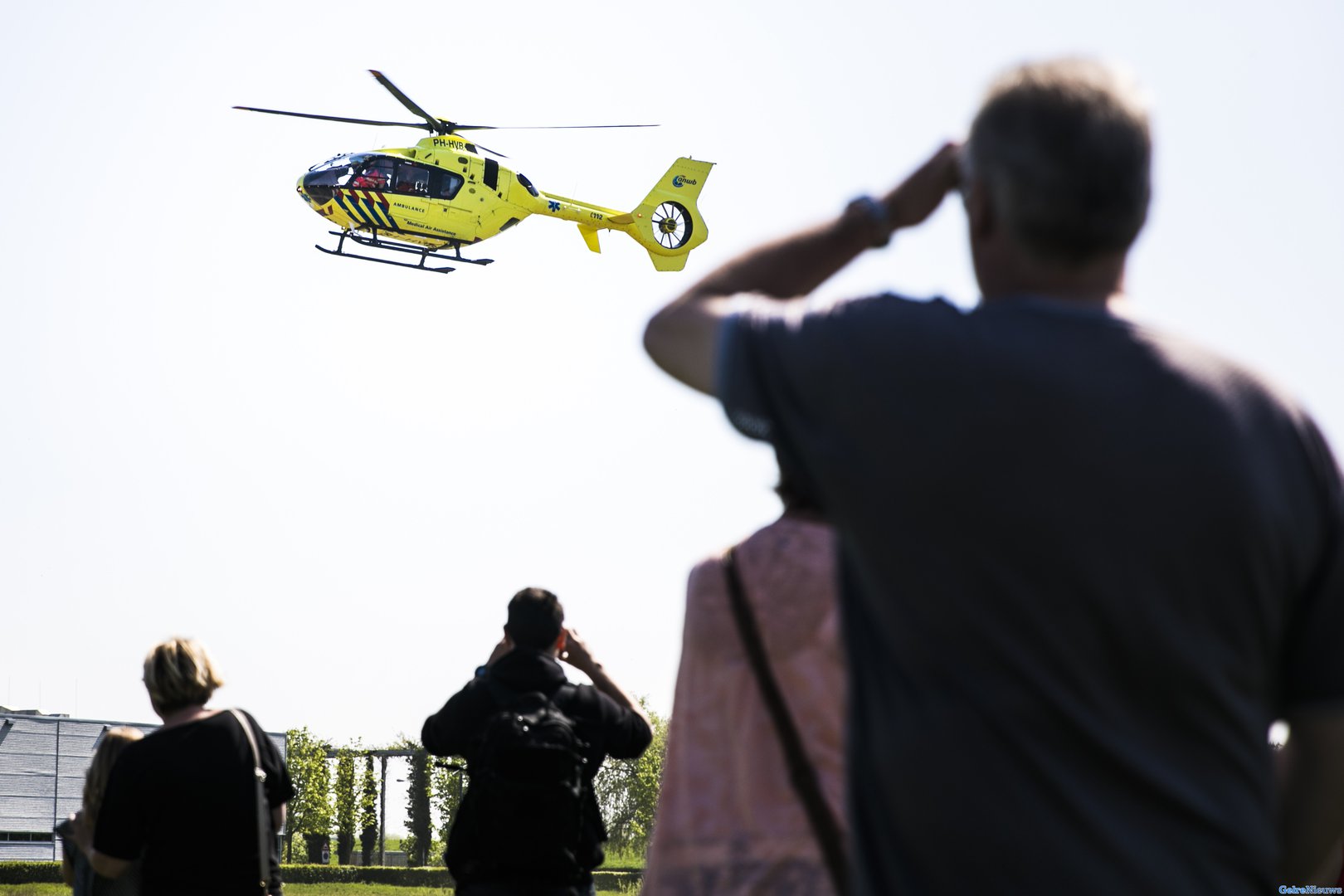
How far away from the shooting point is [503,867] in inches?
215

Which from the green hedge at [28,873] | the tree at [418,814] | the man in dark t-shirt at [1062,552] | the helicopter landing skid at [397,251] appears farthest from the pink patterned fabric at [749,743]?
the tree at [418,814]

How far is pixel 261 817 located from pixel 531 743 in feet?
3.38

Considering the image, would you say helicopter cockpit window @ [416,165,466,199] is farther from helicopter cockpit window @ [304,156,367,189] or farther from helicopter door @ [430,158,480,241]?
helicopter cockpit window @ [304,156,367,189]

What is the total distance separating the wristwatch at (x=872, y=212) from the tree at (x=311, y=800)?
314 ft

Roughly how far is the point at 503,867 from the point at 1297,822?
389 cm

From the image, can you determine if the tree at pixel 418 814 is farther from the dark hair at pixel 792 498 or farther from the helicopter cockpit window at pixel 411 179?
the dark hair at pixel 792 498

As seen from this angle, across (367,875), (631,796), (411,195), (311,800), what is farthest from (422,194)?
(631,796)

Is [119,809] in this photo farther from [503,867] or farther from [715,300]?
[715,300]

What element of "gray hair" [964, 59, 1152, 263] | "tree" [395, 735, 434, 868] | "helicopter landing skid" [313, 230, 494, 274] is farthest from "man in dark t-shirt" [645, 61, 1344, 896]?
Answer: "tree" [395, 735, 434, 868]

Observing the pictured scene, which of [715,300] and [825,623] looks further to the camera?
[825,623]

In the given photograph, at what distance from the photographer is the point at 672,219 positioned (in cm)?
3950

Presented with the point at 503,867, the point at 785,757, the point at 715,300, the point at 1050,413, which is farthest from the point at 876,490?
the point at 503,867

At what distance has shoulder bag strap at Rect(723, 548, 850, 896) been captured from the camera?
277cm

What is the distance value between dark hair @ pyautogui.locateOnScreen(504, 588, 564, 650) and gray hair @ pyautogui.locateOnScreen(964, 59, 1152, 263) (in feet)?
12.9
